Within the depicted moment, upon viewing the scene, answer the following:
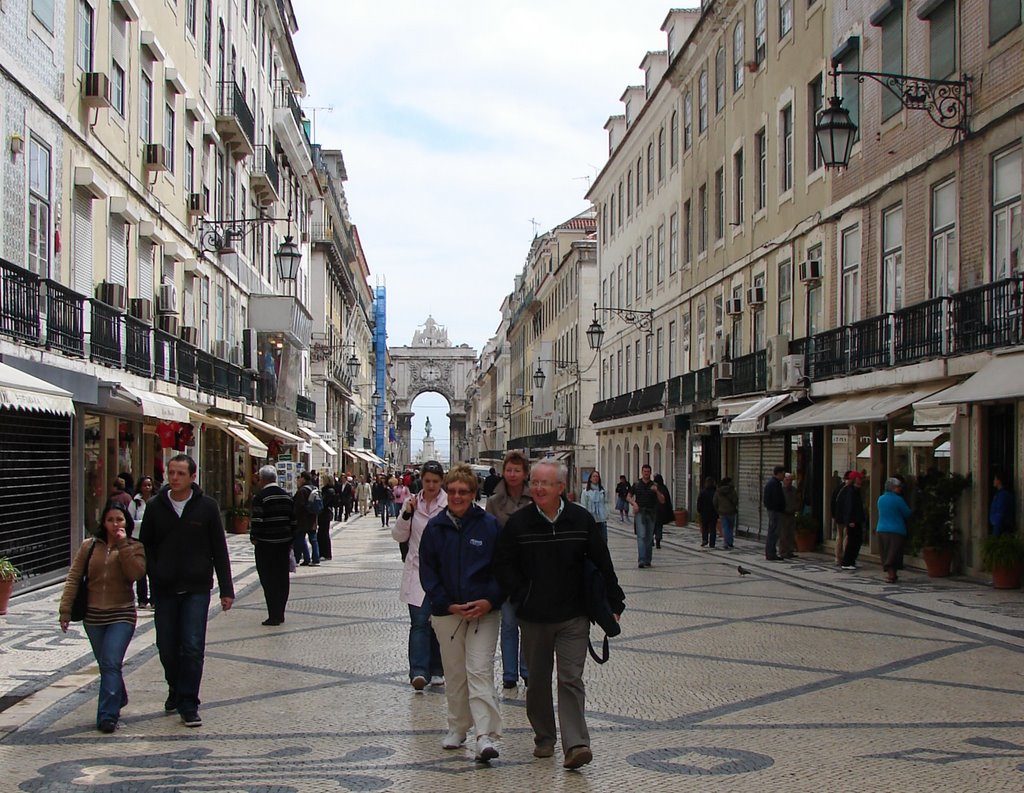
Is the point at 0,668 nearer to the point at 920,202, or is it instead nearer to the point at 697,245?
the point at 920,202

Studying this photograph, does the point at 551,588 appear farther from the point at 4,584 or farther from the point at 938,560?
the point at 938,560

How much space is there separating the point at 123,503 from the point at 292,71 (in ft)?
115

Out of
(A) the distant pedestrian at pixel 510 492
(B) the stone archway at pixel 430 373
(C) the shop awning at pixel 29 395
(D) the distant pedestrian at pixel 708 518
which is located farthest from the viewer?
(B) the stone archway at pixel 430 373

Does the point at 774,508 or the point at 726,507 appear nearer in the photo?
the point at 774,508

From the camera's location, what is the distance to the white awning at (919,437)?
1830 cm

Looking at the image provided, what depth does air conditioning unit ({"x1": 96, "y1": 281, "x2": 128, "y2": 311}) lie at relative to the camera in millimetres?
18594

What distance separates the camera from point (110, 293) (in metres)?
18.7

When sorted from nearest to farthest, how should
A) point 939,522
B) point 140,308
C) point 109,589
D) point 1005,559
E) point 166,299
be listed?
point 109,589 → point 1005,559 → point 939,522 → point 140,308 → point 166,299

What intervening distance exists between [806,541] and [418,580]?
50.1ft

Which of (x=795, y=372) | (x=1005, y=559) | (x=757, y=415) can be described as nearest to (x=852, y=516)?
(x=1005, y=559)

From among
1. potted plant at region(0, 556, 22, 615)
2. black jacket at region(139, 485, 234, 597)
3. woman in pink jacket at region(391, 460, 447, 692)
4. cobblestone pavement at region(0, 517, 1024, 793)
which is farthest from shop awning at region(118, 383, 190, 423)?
black jacket at region(139, 485, 234, 597)

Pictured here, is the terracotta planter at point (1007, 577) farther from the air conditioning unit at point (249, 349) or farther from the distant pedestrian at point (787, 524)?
the air conditioning unit at point (249, 349)

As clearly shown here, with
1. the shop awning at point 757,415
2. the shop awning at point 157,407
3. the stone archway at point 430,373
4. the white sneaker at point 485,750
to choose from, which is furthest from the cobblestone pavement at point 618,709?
the stone archway at point 430,373

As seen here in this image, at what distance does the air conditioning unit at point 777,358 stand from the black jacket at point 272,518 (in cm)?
1416
